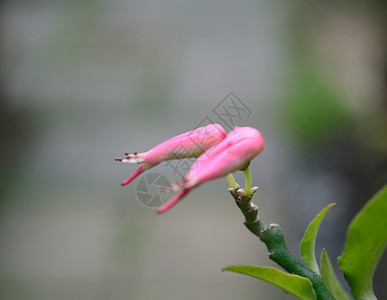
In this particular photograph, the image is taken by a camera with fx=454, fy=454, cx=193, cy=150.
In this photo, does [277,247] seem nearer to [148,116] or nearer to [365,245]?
[365,245]

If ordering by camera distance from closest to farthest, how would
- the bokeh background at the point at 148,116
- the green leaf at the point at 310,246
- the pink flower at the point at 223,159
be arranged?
the pink flower at the point at 223,159 → the green leaf at the point at 310,246 → the bokeh background at the point at 148,116

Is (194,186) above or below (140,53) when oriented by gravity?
below

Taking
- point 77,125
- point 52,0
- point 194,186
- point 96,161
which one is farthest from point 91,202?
point 194,186

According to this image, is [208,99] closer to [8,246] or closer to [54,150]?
[54,150]

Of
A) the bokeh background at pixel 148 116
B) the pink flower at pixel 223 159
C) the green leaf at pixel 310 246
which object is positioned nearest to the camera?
the pink flower at pixel 223 159

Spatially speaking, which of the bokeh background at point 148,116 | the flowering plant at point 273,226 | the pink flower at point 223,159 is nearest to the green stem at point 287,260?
the flowering plant at point 273,226

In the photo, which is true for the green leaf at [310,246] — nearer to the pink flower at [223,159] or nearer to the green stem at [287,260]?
the green stem at [287,260]

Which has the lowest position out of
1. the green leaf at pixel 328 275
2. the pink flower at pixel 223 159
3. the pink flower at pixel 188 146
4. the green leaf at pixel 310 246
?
the green leaf at pixel 328 275

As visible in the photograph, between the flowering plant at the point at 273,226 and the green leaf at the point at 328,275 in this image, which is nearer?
the flowering plant at the point at 273,226
